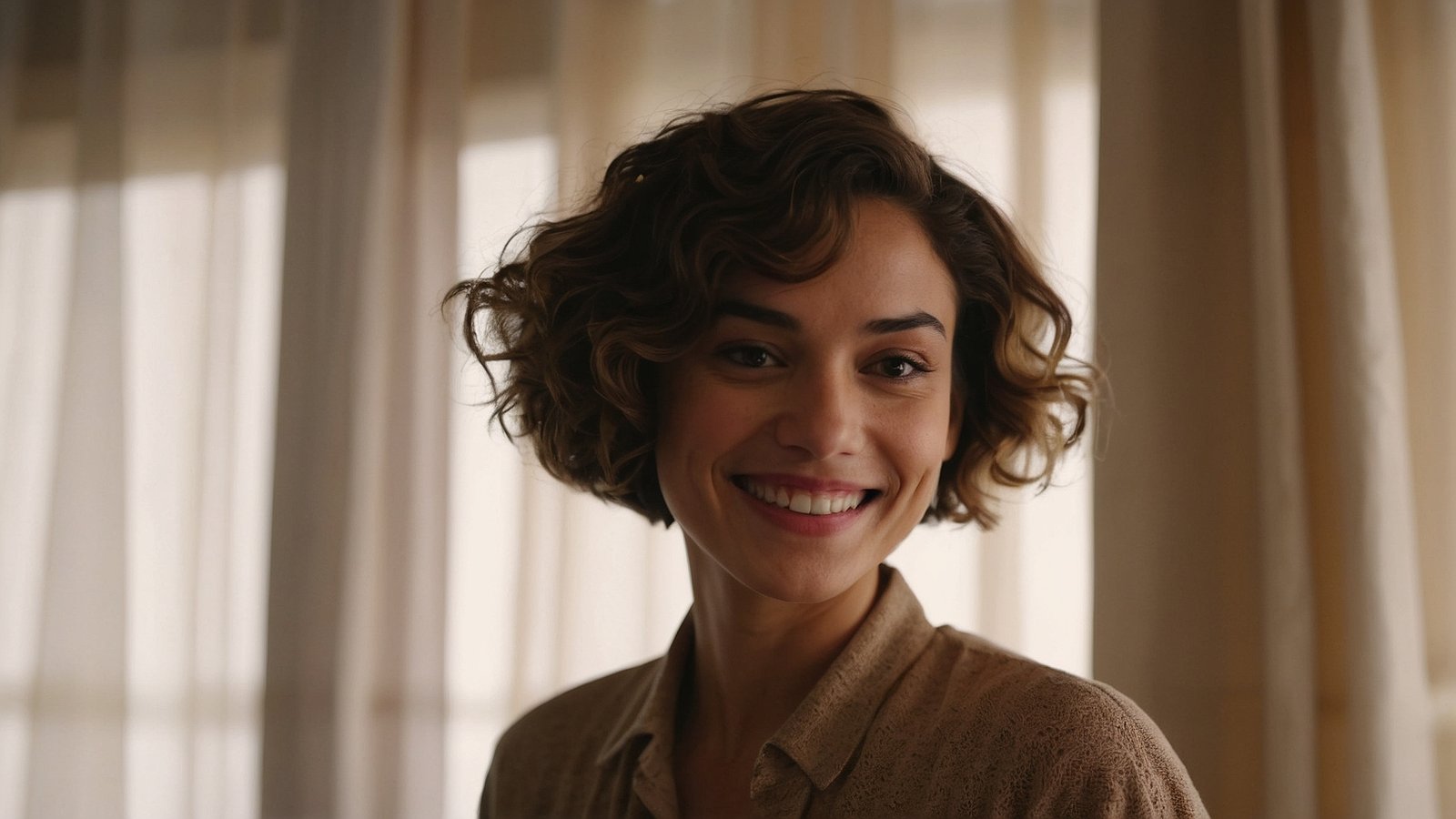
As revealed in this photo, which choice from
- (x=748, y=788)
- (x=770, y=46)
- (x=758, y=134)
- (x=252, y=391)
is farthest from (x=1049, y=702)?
(x=252, y=391)

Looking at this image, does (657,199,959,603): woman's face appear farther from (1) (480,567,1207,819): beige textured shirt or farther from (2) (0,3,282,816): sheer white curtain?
(2) (0,3,282,816): sheer white curtain

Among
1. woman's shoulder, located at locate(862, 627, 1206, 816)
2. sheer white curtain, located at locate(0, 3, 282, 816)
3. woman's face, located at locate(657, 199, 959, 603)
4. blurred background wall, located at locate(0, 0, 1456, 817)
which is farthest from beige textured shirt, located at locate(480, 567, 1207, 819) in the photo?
sheer white curtain, located at locate(0, 3, 282, 816)

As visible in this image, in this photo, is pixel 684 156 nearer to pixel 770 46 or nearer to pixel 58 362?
pixel 770 46

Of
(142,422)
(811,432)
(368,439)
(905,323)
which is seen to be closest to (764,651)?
(811,432)

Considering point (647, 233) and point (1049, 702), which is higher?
point (647, 233)

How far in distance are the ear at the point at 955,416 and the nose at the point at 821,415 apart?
211mm

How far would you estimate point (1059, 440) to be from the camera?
1.33m

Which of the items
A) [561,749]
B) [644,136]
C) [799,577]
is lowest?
[561,749]

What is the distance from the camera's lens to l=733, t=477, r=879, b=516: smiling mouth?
3.50 feet

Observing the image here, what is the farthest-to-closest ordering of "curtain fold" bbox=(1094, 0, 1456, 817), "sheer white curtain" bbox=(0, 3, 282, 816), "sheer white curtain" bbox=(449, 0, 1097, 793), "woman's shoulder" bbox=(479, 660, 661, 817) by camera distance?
"sheer white curtain" bbox=(0, 3, 282, 816), "sheer white curtain" bbox=(449, 0, 1097, 793), "curtain fold" bbox=(1094, 0, 1456, 817), "woman's shoulder" bbox=(479, 660, 661, 817)

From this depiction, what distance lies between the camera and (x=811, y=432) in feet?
3.43

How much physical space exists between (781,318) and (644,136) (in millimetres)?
1129

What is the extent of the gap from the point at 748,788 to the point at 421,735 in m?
1.29

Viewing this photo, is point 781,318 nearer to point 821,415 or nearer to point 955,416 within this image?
point 821,415
